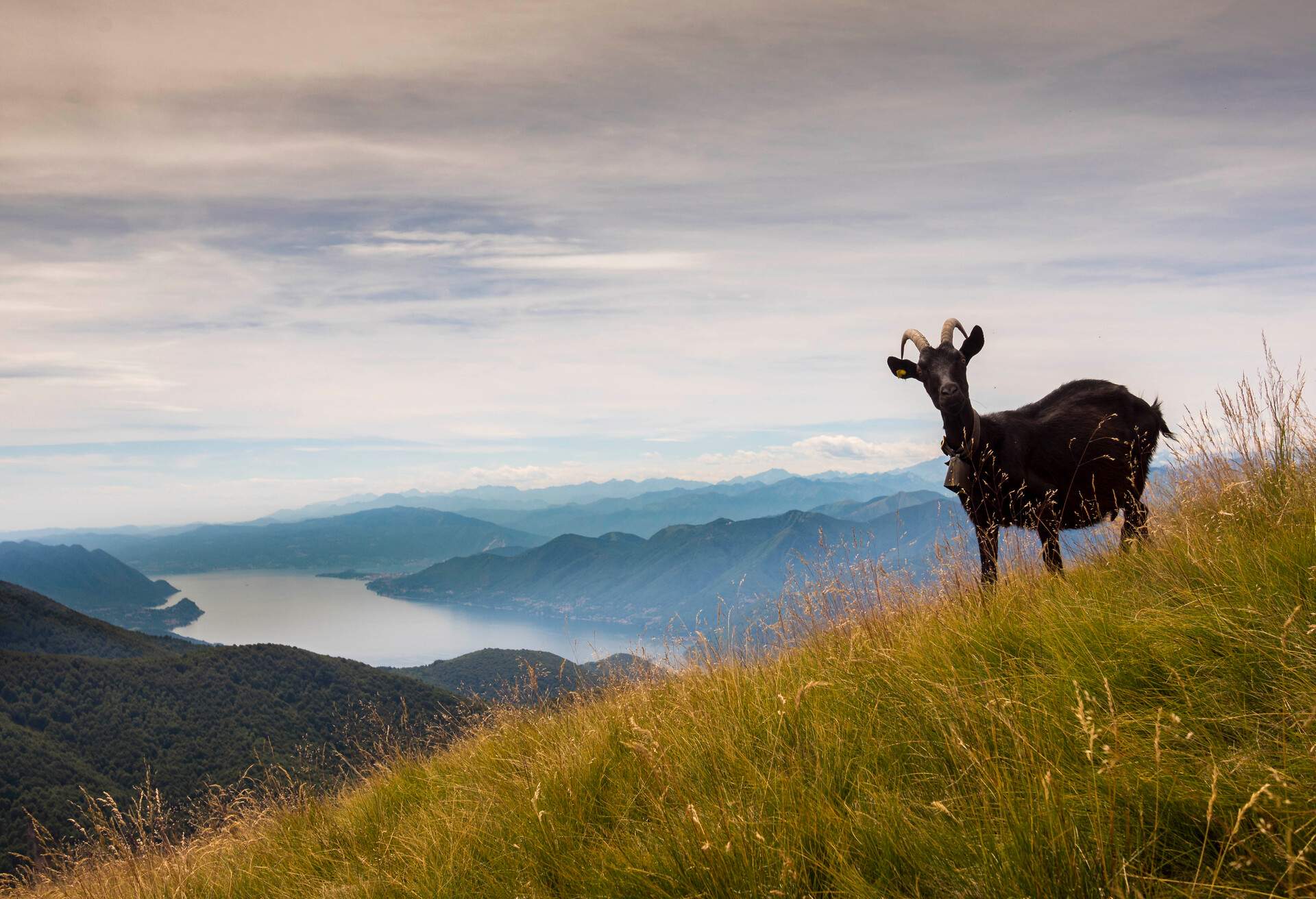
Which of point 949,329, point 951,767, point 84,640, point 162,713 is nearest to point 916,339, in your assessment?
point 949,329

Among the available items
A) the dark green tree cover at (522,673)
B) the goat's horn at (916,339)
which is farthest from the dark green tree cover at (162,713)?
the goat's horn at (916,339)

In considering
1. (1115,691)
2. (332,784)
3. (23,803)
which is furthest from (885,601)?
(23,803)

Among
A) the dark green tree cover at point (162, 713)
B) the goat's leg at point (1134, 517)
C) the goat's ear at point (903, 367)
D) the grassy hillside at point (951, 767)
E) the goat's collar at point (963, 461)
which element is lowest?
the dark green tree cover at point (162, 713)

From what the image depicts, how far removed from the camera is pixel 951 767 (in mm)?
3287

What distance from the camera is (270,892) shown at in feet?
17.2

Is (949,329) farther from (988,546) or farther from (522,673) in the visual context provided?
(522,673)

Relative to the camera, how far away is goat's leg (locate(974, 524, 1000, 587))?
697 centimetres

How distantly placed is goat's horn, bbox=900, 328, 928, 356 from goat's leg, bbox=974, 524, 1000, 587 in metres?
1.98

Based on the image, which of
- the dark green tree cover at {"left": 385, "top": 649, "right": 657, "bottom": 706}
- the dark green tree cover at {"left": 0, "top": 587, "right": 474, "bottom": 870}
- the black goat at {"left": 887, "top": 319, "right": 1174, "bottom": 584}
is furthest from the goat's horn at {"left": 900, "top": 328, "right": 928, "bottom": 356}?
the dark green tree cover at {"left": 0, "top": 587, "right": 474, "bottom": 870}

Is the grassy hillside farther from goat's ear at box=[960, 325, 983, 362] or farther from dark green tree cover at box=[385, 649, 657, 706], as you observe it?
goat's ear at box=[960, 325, 983, 362]

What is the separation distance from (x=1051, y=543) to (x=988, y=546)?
28.0 inches

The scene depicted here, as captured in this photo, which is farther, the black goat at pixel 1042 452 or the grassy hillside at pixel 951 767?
the black goat at pixel 1042 452

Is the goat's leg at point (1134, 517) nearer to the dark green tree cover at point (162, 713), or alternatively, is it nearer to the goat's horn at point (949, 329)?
the goat's horn at point (949, 329)

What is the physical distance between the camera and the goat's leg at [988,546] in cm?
697
